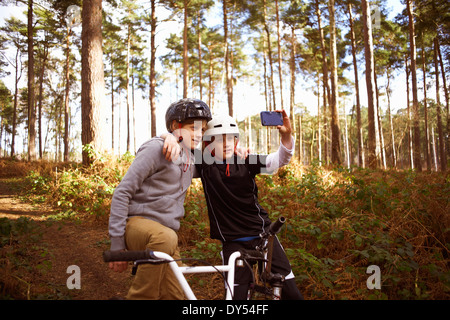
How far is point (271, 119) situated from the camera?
7.43 ft

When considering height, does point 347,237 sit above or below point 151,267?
below

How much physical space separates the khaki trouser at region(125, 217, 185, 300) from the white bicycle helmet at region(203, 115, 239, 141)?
96 cm

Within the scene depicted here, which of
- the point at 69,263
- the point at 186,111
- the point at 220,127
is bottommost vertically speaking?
the point at 69,263

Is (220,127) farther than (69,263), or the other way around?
(69,263)

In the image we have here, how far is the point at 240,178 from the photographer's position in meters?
2.48

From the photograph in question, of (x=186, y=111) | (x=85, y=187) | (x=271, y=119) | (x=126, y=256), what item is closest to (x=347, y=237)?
(x=271, y=119)

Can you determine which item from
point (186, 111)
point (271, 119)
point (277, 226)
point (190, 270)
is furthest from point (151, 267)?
point (271, 119)

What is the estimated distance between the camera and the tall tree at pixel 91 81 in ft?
28.9

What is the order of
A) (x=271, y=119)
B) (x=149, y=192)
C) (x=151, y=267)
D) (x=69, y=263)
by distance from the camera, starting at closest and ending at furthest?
(x=151, y=267) < (x=149, y=192) < (x=271, y=119) < (x=69, y=263)

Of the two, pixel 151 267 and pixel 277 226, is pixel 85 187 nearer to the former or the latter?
pixel 151 267

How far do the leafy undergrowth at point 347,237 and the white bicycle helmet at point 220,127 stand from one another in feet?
6.92

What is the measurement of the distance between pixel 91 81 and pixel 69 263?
635 centimetres

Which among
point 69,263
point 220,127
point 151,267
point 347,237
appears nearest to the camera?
point 151,267
